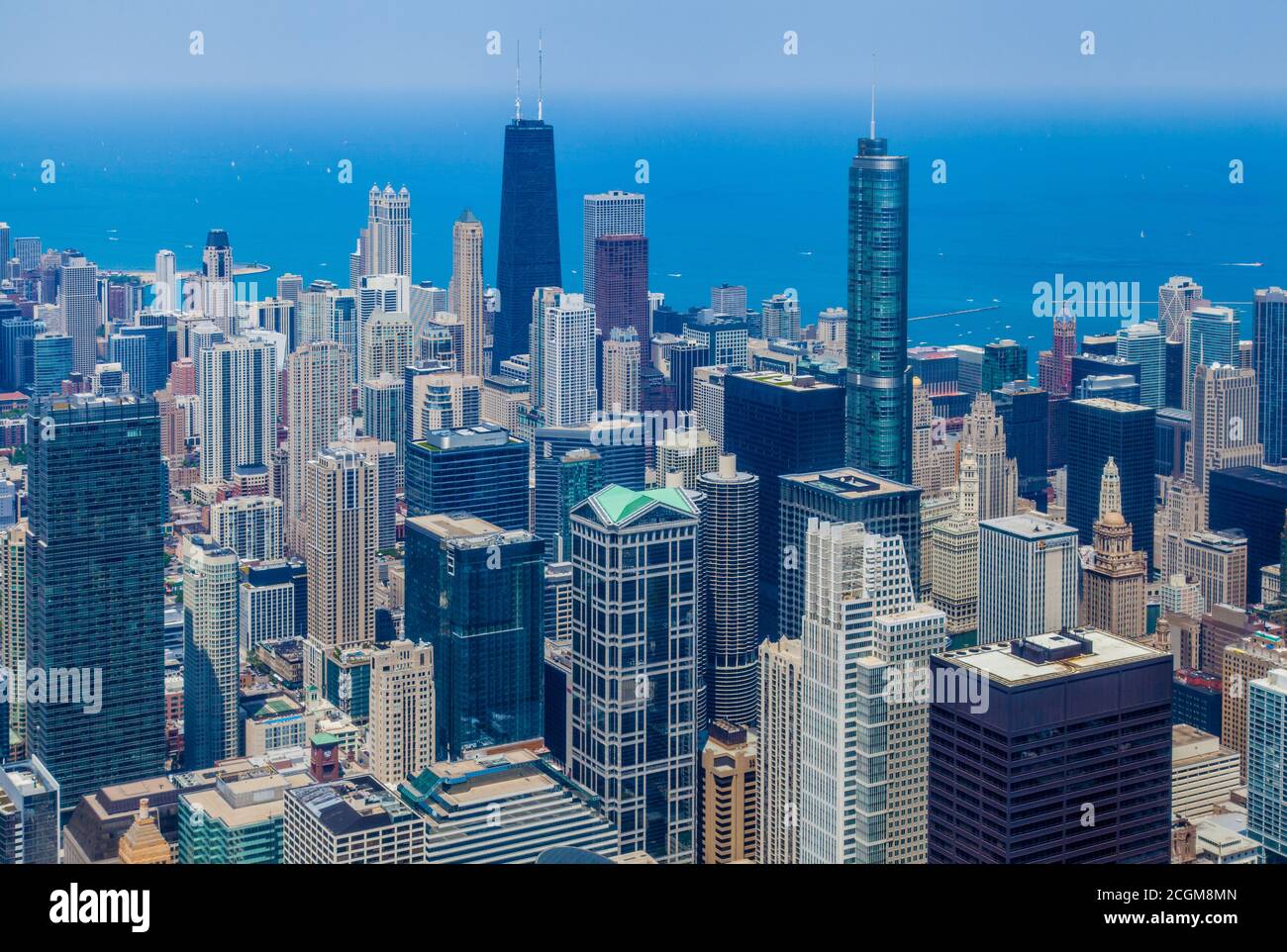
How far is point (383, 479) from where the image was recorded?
16406 mm

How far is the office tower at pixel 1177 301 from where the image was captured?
16.6 meters

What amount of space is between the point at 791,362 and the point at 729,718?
24.8 feet

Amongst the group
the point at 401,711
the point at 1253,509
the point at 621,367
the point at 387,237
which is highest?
the point at 387,237

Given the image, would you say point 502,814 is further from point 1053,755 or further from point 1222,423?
point 1222,423

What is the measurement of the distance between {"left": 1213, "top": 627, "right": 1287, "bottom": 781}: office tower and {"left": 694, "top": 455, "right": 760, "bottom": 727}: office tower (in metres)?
2.80

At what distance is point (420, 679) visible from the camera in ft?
41.7

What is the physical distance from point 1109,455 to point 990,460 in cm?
112

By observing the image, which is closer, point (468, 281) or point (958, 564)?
point (958, 564)

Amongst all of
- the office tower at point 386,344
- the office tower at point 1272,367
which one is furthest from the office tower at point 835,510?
the office tower at point 386,344

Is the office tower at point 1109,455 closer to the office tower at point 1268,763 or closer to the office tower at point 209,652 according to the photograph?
the office tower at point 1268,763

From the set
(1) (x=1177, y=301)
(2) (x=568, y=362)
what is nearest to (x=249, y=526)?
(2) (x=568, y=362)

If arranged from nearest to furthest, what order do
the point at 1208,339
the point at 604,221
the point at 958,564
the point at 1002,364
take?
1. the point at 958,564
2. the point at 1208,339
3. the point at 1002,364
4. the point at 604,221
